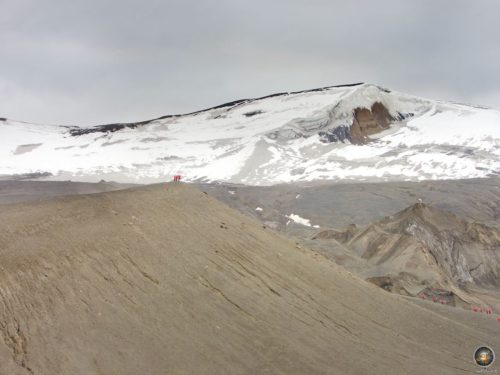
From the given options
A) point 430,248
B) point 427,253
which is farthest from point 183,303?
point 430,248

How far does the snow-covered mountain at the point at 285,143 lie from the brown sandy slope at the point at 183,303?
73.3 m

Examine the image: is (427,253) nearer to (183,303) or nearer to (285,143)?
(183,303)

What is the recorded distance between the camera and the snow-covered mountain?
92625 mm

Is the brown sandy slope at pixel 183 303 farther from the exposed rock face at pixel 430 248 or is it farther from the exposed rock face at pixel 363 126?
the exposed rock face at pixel 363 126

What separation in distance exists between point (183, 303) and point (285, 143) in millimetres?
93377

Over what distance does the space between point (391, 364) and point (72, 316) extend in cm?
604

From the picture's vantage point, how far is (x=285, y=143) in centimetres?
10525

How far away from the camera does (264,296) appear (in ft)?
45.2

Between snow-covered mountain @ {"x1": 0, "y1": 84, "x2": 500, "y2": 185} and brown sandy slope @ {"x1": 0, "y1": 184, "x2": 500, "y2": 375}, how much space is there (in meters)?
73.3

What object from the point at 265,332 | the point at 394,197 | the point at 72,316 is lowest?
the point at 394,197

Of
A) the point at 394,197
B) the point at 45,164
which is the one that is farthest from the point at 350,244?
the point at 45,164

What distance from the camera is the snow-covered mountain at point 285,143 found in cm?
9262

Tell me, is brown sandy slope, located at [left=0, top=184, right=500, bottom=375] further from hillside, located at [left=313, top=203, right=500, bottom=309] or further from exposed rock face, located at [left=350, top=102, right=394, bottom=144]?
exposed rock face, located at [left=350, top=102, right=394, bottom=144]

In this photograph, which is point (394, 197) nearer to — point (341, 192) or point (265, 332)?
point (341, 192)
